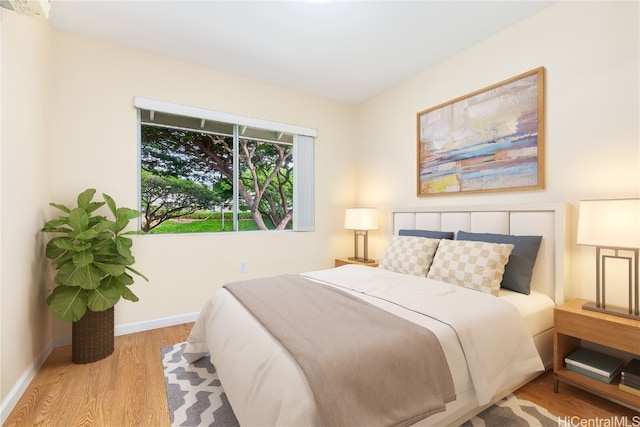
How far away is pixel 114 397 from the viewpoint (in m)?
1.75

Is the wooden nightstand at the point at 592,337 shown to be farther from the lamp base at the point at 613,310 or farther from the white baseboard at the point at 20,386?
the white baseboard at the point at 20,386

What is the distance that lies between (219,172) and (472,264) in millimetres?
2742

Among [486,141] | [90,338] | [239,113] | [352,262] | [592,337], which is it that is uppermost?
[239,113]

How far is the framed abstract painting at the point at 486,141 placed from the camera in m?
2.26

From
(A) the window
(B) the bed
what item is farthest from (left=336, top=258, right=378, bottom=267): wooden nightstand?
(B) the bed

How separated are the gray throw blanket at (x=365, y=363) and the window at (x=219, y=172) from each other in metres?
2.07

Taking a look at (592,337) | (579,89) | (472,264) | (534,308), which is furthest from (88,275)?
(579,89)

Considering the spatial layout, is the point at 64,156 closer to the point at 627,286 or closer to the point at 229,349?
the point at 229,349

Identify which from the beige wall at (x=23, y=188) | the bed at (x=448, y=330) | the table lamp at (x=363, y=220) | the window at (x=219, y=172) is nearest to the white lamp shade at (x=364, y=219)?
the table lamp at (x=363, y=220)

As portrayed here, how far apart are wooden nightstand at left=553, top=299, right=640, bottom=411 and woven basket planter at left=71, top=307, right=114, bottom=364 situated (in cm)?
312

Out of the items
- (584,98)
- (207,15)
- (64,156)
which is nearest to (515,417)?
(584,98)

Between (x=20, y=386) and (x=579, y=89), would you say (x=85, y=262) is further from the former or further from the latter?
(x=579, y=89)

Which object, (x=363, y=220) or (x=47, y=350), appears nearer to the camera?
(x=47, y=350)

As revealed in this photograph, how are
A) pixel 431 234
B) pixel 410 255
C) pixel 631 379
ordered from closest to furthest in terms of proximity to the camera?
pixel 631 379 → pixel 410 255 → pixel 431 234
